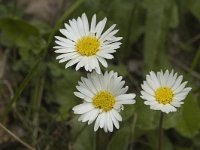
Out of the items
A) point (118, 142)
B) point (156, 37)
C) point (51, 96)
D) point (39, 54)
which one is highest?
point (156, 37)

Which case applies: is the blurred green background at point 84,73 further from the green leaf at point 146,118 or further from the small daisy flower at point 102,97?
the small daisy flower at point 102,97

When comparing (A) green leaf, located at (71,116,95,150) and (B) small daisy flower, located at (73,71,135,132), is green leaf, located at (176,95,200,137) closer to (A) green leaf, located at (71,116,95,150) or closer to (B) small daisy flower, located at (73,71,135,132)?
(A) green leaf, located at (71,116,95,150)

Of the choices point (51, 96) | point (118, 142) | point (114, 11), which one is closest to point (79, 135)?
point (118, 142)

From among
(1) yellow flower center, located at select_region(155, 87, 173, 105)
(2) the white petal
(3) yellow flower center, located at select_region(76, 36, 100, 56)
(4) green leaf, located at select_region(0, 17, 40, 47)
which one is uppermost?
(4) green leaf, located at select_region(0, 17, 40, 47)

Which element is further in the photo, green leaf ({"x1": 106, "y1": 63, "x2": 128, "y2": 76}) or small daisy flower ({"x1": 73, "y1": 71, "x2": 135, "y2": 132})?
green leaf ({"x1": 106, "y1": 63, "x2": 128, "y2": 76})

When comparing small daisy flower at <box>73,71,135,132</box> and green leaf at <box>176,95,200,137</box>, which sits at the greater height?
green leaf at <box>176,95,200,137</box>

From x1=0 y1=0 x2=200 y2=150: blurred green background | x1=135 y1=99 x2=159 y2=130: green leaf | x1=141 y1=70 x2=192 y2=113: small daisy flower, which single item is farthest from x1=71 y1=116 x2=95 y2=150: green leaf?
x1=141 y1=70 x2=192 y2=113: small daisy flower

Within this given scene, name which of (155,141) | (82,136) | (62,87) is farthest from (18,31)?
(155,141)

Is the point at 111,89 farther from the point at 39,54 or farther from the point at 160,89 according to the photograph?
the point at 39,54
